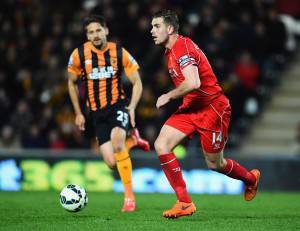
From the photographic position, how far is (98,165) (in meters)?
14.2

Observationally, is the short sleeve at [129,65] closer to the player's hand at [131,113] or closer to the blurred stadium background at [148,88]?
the player's hand at [131,113]

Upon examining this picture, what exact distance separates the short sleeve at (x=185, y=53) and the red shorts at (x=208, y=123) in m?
0.65

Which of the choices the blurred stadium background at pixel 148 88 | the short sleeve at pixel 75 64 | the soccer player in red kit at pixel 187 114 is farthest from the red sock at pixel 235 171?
the blurred stadium background at pixel 148 88

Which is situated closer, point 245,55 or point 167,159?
point 167,159

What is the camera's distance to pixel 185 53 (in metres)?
8.00

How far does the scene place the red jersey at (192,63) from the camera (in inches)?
315

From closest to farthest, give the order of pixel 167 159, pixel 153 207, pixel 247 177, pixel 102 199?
pixel 167 159
pixel 247 177
pixel 153 207
pixel 102 199

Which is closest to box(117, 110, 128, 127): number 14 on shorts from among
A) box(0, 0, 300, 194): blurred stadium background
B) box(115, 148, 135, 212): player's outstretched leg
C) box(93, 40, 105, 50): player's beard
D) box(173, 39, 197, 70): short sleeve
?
box(115, 148, 135, 212): player's outstretched leg

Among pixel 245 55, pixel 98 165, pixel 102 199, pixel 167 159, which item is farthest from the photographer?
pixel 245 55

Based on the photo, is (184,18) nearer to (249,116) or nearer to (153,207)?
(249,116)

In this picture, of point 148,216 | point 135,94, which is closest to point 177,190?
point 148,216

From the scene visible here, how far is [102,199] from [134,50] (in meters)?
5.62

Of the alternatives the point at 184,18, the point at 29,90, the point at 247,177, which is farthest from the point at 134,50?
the point at 247,177

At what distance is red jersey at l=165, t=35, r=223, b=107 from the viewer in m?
8.00
